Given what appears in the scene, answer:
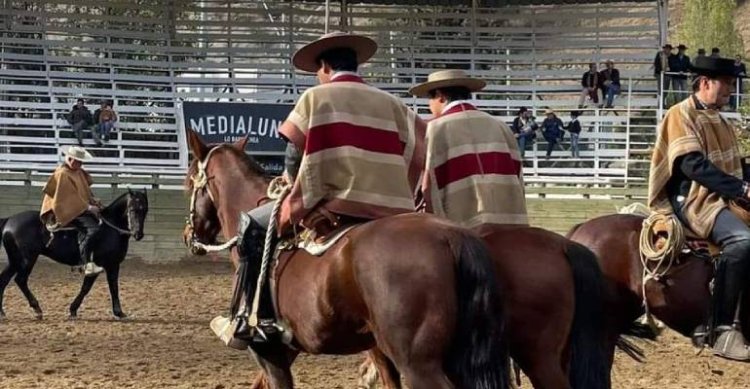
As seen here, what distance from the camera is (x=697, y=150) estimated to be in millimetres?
6977

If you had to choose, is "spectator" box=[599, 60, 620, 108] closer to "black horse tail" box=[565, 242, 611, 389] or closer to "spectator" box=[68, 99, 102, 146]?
"spectator" box=[68, 99, 102, 146]

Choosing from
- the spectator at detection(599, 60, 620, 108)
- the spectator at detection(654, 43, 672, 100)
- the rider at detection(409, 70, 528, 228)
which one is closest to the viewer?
the rider at detection(409, 70, 528, 228)

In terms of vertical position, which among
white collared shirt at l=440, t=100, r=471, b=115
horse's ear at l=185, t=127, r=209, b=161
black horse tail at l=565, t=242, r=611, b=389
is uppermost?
white collared shirt at l=440, t=100, r=471, b=115

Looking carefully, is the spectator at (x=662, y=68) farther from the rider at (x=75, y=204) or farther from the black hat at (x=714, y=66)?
the black hat at (x=714, y=66)

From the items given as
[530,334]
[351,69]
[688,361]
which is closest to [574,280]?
[530,334]

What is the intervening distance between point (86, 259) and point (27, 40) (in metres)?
14.1

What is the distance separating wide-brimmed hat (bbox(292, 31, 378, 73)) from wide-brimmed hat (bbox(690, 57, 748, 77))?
230 cm

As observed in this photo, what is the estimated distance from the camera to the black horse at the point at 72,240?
530 inches

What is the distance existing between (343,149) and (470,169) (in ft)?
4.00

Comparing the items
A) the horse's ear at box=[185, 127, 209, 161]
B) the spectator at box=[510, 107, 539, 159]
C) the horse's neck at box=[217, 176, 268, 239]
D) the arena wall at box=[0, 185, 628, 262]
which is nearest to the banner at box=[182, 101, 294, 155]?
the arena wall at box=[0, 185, 628, 262]

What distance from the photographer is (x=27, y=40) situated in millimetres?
26062

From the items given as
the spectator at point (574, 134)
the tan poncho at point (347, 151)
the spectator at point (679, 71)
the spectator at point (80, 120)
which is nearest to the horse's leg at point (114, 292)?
the tan poncho at point (347, 151)

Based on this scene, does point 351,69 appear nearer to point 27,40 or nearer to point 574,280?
point 574,280

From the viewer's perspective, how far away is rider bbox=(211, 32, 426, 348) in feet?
18.5
